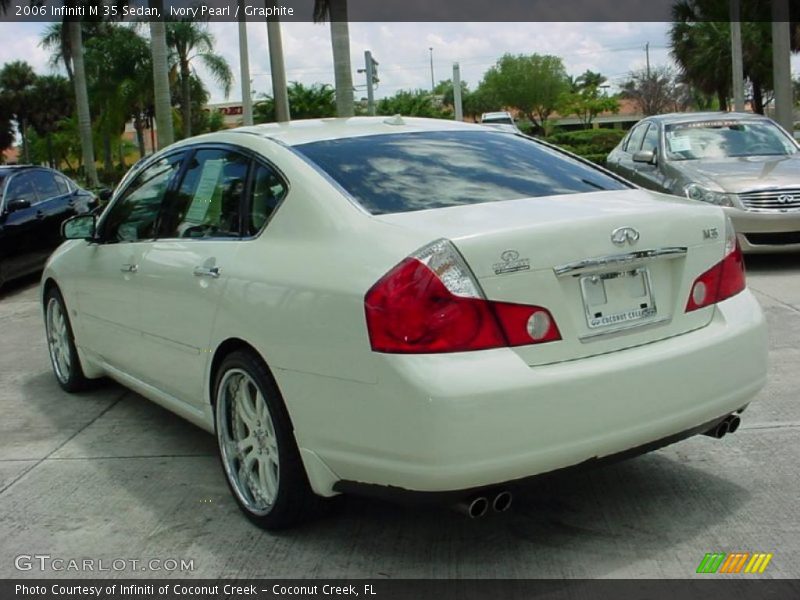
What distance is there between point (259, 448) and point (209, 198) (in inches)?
47.8

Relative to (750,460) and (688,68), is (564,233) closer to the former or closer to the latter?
(750,460)

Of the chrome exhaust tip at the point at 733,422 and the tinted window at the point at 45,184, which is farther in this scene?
the tinted window at the point at 45,184

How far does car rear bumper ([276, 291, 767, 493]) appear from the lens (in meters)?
2.94

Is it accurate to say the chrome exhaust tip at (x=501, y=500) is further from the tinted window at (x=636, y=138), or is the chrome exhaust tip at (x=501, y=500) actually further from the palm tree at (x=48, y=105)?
the palm tree at (x=48, y=105)

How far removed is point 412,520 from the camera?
3.85 m

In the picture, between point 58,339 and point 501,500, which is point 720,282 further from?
point 58,339

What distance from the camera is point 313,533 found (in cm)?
375

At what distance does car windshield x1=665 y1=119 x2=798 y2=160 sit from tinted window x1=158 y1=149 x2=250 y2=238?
7.18 m

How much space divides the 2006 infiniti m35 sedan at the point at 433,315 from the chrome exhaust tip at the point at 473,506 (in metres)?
0.02

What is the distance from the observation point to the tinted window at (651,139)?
11.0 meters

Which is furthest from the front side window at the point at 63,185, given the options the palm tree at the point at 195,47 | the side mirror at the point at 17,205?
the palm tree at the point at 195,47

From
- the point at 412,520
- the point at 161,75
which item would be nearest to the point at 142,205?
the point at 412,520

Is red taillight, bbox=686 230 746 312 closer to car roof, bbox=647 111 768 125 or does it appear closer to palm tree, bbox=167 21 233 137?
car roof, bbox=647 111 768 125

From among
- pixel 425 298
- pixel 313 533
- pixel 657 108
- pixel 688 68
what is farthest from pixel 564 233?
pixel 657 108
